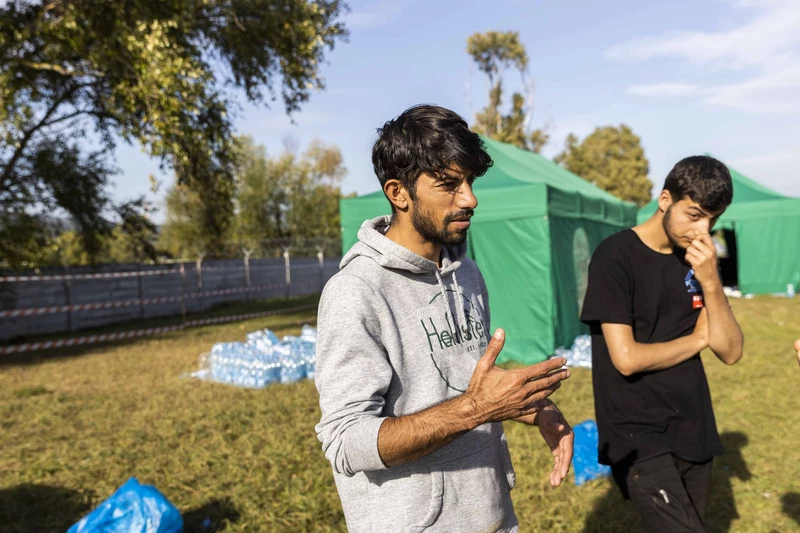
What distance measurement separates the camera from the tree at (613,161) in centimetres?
4378

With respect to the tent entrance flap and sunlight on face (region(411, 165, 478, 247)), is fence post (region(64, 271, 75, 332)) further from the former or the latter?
the tent entrance flap

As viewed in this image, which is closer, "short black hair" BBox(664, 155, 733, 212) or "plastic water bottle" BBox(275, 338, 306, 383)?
"short black hair" BBox(664, 155, 733, 212)

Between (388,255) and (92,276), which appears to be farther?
(92,276)

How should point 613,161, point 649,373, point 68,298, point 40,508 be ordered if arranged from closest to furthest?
1. point 649,373
2. point 40,508
3. point 68,298
4. point 613,161

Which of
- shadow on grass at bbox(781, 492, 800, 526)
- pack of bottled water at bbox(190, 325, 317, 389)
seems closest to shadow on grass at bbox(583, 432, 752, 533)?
shadow on grass at bbox(781, 492, 800, 526)

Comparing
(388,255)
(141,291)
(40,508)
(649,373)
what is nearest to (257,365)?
(40,508)

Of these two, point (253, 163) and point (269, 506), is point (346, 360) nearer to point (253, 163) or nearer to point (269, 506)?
point (269, 506)

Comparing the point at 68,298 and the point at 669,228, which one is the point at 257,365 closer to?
the point at 669,228

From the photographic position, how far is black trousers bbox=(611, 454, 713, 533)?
7.52 ft

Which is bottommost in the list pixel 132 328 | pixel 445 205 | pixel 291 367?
Answer: pixel 132 328

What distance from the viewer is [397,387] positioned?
1.53 metres

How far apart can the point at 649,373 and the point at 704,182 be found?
80 centimetres

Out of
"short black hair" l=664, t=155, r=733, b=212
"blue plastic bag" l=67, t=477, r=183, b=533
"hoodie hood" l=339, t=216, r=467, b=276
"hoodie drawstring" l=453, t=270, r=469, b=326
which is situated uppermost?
"short black hair" l=664, t=155, r=733, b=212

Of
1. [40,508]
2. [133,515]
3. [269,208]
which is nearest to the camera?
[133,515]
